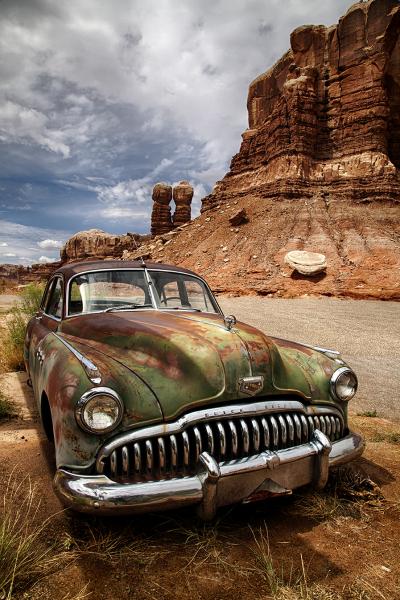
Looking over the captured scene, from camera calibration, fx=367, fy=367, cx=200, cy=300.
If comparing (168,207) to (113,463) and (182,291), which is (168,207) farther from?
(113,463)

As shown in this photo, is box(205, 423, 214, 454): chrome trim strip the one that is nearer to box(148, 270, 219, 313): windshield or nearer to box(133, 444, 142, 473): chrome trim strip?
box(133, 444, 142, 473): chrome trim strip

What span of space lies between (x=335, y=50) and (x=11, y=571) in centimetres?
4038

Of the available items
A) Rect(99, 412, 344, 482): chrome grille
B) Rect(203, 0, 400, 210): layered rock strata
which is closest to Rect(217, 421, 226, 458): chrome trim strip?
Rect(99, 412, 344, 482): chrome grille

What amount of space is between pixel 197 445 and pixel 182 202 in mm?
60563

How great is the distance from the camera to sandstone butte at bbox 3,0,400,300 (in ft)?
72.7

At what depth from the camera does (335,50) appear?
106ft

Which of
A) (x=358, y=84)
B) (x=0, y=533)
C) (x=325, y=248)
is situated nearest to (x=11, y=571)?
(x=0, y=533)

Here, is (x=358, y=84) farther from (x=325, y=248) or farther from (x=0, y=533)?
(x=0, y=533)

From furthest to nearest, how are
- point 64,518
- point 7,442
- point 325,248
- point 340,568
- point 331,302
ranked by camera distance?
point 325,248, point 331,302, point 7,442, point 64,518, point 340,568

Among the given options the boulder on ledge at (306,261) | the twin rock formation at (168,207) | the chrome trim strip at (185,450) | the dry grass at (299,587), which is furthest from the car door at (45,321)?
the twin rock formation at (168,207)

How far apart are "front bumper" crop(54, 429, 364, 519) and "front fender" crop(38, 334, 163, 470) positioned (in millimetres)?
112

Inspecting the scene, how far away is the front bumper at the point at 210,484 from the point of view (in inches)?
72.6

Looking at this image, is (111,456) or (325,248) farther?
(325,248)

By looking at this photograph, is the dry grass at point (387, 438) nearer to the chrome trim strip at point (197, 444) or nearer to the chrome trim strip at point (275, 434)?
the chrome trim strip at point (275, 434)
